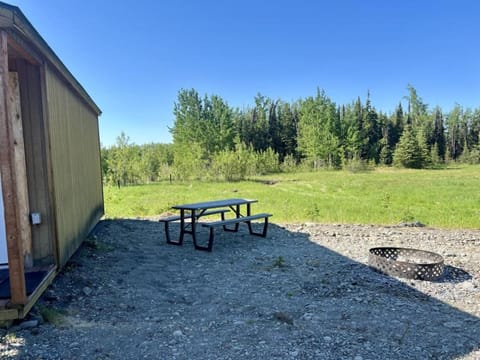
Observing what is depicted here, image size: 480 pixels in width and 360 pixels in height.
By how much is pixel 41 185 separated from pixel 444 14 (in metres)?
20.9

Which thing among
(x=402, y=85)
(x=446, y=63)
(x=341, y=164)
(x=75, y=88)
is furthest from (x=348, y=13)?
(x=402, y=85)

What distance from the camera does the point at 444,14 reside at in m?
17.2

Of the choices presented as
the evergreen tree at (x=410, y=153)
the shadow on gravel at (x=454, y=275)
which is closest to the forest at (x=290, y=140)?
the evergreen tree at (x=410, y=153)

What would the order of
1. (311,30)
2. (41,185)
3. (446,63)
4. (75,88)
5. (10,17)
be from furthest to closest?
(446,63), (311,30), (75,88), (41,185), (10,17)

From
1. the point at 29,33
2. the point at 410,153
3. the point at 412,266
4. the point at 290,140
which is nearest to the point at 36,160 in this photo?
the point at 29,33

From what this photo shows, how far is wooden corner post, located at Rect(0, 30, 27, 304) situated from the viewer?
214 centimetres

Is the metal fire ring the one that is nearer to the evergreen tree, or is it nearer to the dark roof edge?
the dark roof edge

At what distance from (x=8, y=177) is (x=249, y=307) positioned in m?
2.37

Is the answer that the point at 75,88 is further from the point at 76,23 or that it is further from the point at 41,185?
the point at 76,23

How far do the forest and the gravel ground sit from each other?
612 inches

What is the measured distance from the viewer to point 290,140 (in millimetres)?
35781

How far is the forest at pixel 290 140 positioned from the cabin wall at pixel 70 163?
538 inches

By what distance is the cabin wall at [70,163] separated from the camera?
11.9 ft

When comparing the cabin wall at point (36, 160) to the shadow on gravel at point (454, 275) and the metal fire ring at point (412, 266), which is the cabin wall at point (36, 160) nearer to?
the metal fire ring at point (412, 266)
